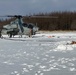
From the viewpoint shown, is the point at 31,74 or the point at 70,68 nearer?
the point at 31,74

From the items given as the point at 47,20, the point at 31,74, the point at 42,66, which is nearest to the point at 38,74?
the point at 31,74

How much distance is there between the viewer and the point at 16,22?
173 ft

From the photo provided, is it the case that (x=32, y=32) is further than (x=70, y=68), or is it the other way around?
(x=32, y=32)

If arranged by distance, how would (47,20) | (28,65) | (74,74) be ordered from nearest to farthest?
(74,74) < (28,65) < (47,20)

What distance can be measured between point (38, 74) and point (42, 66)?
7.62 feet

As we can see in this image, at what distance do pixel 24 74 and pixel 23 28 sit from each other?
3961 centimetres

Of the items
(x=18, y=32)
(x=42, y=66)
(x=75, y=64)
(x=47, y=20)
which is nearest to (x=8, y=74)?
(x=42, y=66)

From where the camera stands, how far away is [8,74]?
13.3m

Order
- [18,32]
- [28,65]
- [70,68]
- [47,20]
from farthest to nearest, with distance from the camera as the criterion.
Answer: [47,20], [18,32], [28,65], [70,68]

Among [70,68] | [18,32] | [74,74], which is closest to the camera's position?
[74,74]

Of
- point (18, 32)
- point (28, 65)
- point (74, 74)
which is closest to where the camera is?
point (74, 74)

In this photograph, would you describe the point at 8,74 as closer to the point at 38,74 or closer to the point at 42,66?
the point at 38,74

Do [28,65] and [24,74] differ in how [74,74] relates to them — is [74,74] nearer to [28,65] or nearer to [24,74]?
[24,74]

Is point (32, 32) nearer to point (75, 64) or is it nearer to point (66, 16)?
point (75, 64)
